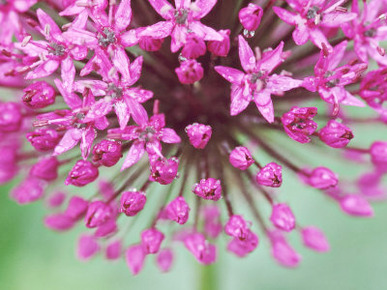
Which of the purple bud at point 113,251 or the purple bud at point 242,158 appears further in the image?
the purple bud at point 113,251

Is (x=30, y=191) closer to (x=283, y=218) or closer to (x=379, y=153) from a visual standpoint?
(x=283, y=218)

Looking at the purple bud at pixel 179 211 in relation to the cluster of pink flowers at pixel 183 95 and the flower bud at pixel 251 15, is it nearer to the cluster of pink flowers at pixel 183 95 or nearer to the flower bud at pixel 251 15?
the cluster of pink flowers at pixel 183 95

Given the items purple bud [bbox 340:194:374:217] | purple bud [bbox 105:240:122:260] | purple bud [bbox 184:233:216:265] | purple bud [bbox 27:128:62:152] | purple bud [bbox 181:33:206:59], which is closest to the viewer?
purple bud [bbox 181:33:206:59]

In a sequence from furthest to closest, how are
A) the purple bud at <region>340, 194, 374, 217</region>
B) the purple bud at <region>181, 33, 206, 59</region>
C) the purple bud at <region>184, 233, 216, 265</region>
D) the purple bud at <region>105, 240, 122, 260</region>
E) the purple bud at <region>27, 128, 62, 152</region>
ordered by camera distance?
the purple bud at <region>105, 240, 122, 260</region>, the purple bud at <region>340, 194, 374, 217</region>, the purple bud at <region>184, 233, 216, 265</region>, the purple bud at <region>27, 128, 62, 152</region>, the purple bud at <region>181, 33, 206, 59</region>

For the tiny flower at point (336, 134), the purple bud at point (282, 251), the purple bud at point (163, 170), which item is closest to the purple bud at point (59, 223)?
the purple bud at point (163, 170)

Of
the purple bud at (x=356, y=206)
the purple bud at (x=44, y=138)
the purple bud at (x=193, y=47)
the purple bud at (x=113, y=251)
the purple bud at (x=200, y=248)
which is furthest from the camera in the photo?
the purple bud at (x=113, y=251)

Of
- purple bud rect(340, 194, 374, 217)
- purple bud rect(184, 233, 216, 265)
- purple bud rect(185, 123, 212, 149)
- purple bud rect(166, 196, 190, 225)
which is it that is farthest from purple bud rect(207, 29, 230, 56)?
purple bud rect(340, 194, 374, 217)

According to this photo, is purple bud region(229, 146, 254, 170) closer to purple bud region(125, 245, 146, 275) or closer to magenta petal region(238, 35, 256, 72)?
magenta petal region(238, 35, 256, 72)
